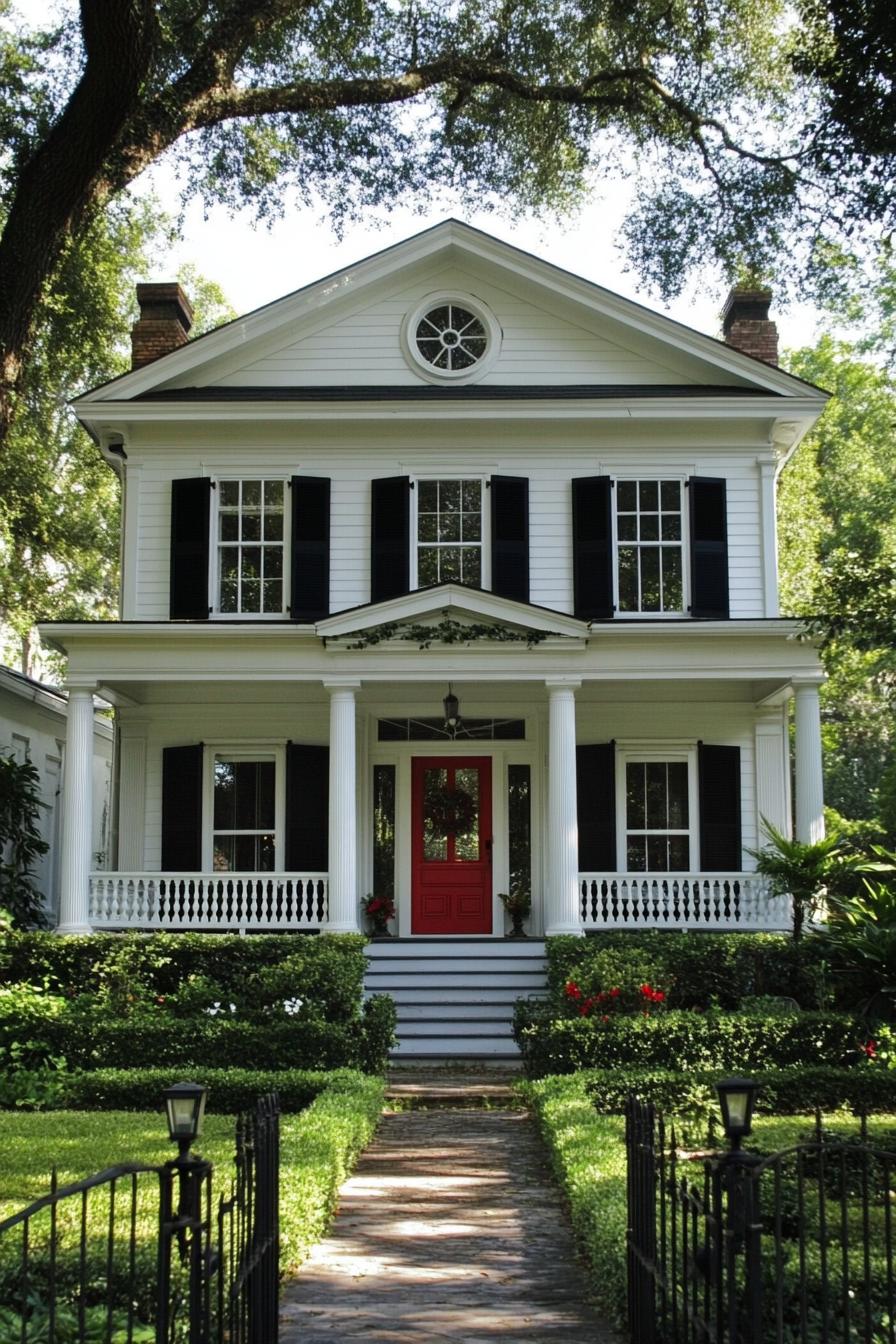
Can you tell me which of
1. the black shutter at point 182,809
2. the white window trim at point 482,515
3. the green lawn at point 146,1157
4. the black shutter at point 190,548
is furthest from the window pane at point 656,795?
the green lawn at point 146,1157

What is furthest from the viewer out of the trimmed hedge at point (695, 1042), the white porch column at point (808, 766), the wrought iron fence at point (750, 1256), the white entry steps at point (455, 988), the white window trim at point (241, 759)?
the white window trim at point (241, 759)

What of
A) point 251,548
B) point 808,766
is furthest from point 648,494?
point 251,548

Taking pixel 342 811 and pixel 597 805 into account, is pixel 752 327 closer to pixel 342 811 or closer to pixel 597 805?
pixel 597 805

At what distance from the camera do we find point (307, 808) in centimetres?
1919

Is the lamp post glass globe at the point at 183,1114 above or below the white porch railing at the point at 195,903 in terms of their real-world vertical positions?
below

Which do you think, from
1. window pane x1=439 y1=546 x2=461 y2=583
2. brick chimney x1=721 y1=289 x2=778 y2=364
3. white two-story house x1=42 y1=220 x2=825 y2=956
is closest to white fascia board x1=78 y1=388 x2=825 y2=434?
white two-story house x1=42 y1=220 x2=825 y2=956

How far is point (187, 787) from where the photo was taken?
19266 millimetres

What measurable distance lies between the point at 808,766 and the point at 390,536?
612 centimetres

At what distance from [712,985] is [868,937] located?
5049 mm

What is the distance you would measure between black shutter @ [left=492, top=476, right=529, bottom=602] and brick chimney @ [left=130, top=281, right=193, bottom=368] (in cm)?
560

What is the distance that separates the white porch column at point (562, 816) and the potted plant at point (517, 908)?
5.73 ft

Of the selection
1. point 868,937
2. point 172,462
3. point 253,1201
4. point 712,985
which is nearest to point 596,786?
Result: point 712,985

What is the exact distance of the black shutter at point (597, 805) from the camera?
62.6 ft

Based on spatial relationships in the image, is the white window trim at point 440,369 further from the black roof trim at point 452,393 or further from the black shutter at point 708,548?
the black shutter at point 708,548
